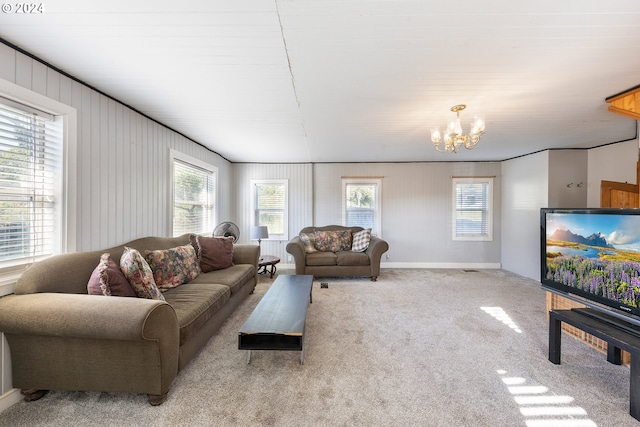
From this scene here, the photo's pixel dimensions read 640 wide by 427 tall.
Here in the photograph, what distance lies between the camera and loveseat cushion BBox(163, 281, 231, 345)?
1852mm

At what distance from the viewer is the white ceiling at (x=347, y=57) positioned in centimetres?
136

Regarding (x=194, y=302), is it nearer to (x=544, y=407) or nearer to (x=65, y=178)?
(x=65, y=178)

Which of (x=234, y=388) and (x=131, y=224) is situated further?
(x=131, y=224)

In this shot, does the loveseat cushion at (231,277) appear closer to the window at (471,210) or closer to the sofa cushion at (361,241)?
the sofa cushion at (361,241)

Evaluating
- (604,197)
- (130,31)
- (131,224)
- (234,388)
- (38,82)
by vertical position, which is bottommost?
(234,388)

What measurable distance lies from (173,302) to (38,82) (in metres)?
1.88

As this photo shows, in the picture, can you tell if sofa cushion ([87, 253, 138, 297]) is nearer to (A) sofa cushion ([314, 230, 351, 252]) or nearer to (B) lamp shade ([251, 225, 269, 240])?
(B) lamp shade ([251, 225, 269, 240])

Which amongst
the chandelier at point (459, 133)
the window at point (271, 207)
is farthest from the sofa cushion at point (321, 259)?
the chandelier at point (459, 133)

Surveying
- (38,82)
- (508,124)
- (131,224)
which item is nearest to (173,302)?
(131,224)

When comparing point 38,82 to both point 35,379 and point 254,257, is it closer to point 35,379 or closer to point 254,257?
point 35,379

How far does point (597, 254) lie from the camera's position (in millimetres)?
1897

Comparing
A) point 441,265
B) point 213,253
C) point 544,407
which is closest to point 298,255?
point 213,253

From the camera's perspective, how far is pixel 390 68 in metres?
1.89

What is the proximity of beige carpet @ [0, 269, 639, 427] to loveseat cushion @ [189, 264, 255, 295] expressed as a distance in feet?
1.32
